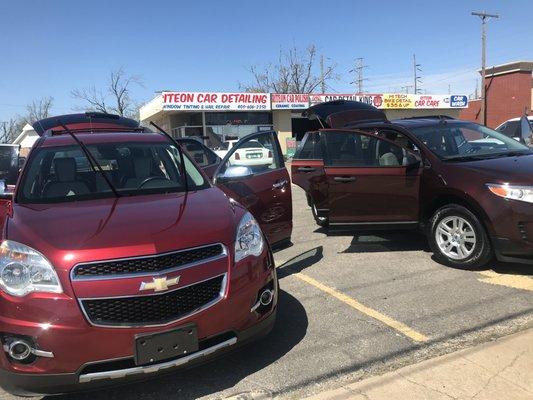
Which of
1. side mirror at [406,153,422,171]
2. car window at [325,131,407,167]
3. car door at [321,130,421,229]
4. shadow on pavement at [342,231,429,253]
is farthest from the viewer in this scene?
shadow on pavement at [342,231,429,253]

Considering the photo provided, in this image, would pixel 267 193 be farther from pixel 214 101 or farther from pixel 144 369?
pixel 214 101

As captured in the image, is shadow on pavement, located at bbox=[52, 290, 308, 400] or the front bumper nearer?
the front bumper

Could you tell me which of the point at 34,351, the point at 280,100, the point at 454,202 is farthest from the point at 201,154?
the point at 280,100

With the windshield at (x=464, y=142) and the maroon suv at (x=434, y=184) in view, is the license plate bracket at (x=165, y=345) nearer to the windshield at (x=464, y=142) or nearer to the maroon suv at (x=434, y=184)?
the maroon suv at (x=434, y=184)

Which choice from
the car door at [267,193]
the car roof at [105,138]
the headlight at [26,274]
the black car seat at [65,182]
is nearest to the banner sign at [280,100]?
the car door at [267,193]

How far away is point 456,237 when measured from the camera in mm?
5805

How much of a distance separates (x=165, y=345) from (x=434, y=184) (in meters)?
4.05

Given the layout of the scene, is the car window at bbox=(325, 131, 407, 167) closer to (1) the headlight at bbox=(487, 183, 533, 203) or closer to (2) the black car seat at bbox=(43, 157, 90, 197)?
(1) the headlight at bbox=(487, 183, 533, 203)

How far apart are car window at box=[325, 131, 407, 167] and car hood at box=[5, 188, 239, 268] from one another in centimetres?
294

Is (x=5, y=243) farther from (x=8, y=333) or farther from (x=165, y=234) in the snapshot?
(x=165, y=234)

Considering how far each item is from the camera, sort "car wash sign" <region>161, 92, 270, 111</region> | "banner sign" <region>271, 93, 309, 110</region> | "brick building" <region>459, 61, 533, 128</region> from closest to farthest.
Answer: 1. "car wash sign" <region>161, 92, 270, 111</region>
2. "banner sign" <region>271, 93, 309, 110</region>
3. "brick building" <region>459, 61, 533, 128</region>

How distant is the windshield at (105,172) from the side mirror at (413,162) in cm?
270

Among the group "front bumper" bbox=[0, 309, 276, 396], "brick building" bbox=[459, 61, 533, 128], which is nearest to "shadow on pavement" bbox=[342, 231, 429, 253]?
"front bumper" bbox=[0, 309, 276, 396]

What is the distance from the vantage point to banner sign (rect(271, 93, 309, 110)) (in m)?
32.5
